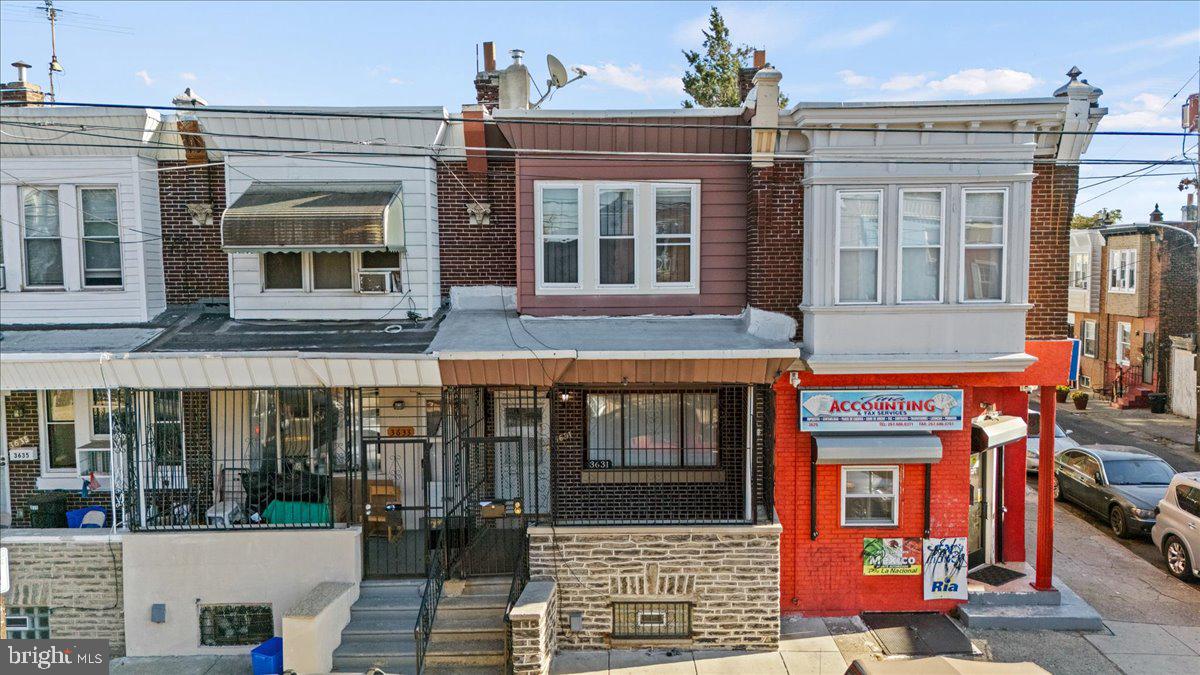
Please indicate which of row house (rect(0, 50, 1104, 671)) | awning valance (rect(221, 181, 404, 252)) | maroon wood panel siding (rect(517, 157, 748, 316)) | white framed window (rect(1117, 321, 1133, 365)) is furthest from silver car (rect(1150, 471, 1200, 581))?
white framed window (rect(1117, 321, 1133, 365))

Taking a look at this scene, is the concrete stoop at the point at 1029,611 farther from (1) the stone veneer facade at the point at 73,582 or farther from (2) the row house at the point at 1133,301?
(2) the row house at the point at 1133,301

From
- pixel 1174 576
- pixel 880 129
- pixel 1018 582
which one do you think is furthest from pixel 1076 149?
pixel 1174 576

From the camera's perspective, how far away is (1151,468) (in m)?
15.5

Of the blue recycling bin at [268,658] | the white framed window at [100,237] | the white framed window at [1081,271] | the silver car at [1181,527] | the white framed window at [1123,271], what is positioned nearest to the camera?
the blue recycling bin at [268,658]

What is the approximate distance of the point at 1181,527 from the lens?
40.9ft

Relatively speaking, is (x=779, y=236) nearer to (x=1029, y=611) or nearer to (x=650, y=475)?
(x=650, y=475)

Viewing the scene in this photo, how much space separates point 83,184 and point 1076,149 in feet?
48.4

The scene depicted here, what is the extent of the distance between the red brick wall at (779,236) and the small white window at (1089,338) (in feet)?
89.4

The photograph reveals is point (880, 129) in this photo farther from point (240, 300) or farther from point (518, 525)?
point (240, 300)

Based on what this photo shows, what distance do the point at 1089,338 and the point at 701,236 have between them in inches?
1112

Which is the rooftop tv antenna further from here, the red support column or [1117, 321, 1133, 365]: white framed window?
[1117, 321, 1133, 365]: white framed window

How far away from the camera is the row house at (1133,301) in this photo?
27172 mm

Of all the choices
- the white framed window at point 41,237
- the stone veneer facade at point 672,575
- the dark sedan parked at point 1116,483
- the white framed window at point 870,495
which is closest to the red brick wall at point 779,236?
the white framed window at point 870,495

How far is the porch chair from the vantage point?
37.5ft
